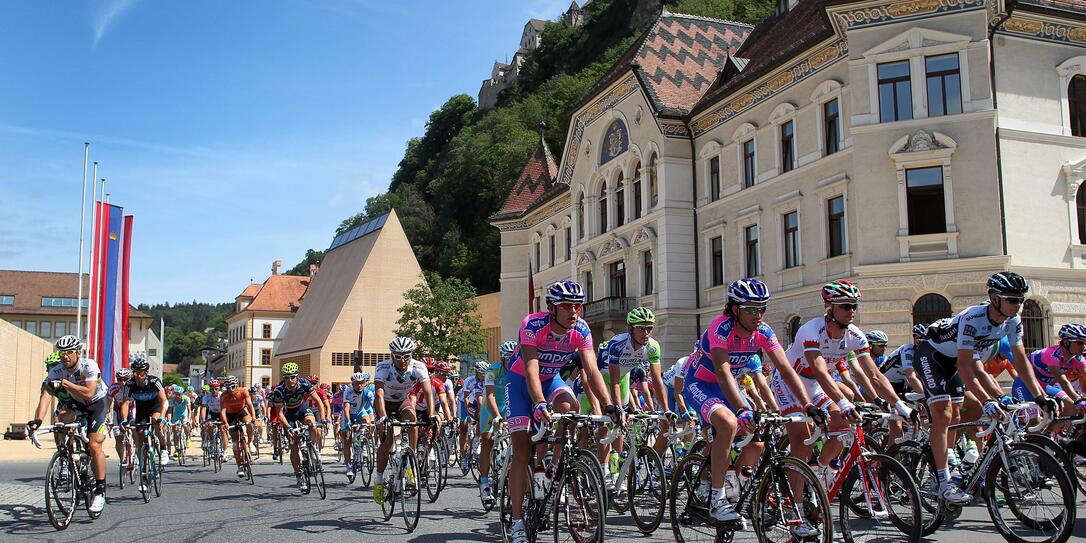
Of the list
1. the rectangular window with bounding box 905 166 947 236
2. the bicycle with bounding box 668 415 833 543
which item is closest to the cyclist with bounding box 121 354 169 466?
the bicycle with bounding box 668 415 833 543

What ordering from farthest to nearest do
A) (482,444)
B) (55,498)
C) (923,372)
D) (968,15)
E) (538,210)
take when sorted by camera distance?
1. (538,210)
2. (968,15)
3. (482,444)
4. (55,498)
5. (923,372)

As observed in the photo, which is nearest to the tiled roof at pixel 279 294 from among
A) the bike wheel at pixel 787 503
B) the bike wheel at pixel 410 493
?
the bike wheel at pixel 410 493

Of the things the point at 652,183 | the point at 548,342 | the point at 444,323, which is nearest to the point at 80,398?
the point at 548,342

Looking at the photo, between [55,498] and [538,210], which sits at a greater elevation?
[538,210]

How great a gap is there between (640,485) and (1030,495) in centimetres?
339

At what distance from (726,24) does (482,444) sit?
123ft

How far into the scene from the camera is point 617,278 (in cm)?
4091

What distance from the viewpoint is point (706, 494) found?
281 inches

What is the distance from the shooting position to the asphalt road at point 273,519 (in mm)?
8781

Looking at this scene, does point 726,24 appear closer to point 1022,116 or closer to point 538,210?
point 538,210

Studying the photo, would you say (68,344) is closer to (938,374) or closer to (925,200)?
(938,374)

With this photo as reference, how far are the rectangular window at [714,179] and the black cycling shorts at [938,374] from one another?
27.5m

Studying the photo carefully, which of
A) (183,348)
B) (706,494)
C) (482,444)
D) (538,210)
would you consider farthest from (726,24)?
(183,348)

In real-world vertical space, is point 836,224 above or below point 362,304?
below
